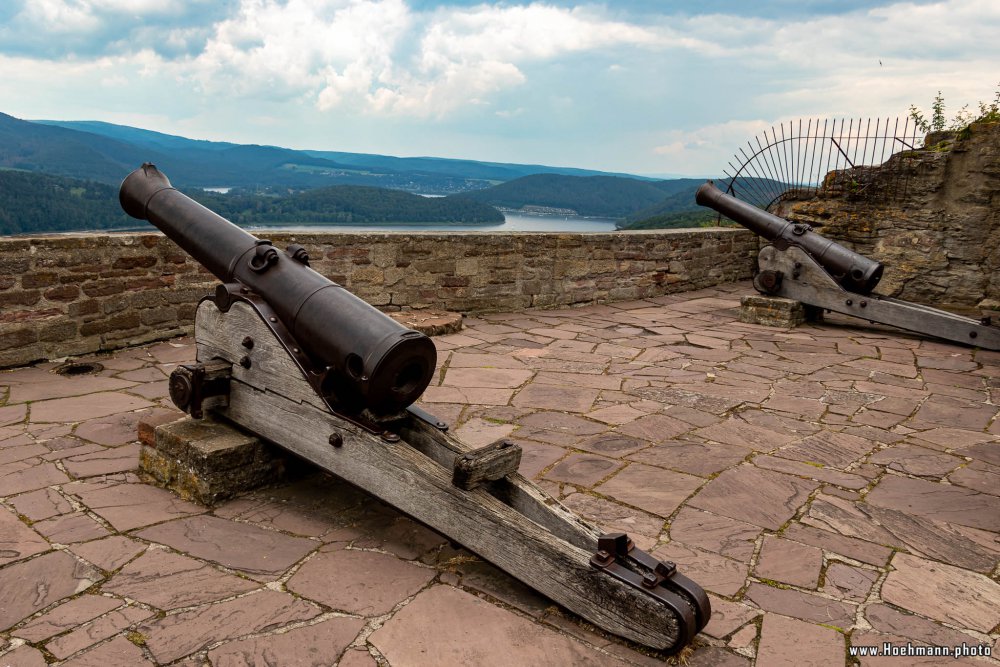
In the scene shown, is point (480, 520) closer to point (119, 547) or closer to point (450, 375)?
point (119, 547)

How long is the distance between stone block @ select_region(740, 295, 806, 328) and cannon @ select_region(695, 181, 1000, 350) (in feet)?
0.56

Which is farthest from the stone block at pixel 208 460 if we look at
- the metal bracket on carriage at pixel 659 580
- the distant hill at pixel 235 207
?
the distant hill at pixel 235 207

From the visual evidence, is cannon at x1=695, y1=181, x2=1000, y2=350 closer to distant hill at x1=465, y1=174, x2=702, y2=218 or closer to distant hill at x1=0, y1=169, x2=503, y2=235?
distant hill at x1=0, y1=169, x2=503, y2=235

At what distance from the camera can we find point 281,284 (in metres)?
3.01

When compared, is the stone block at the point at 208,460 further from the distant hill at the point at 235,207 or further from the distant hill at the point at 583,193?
the distant hill at the point at 583,193

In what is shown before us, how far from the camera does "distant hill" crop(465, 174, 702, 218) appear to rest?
42.6 metres

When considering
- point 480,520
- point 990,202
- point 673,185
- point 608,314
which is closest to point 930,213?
point 990,202

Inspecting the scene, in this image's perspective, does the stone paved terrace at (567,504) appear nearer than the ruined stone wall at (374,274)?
Yes

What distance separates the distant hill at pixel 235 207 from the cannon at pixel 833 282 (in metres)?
9.86

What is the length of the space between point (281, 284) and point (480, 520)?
136cm

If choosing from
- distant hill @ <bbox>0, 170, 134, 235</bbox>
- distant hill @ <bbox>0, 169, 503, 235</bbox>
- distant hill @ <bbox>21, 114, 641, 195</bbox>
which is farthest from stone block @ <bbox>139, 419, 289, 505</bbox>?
distant hill @ <bbox>21, 114, 641, 195</bbox>

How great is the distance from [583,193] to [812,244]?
133 ft

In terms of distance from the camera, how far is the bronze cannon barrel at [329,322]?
8.63 ft

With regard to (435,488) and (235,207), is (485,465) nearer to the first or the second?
(435,488)
